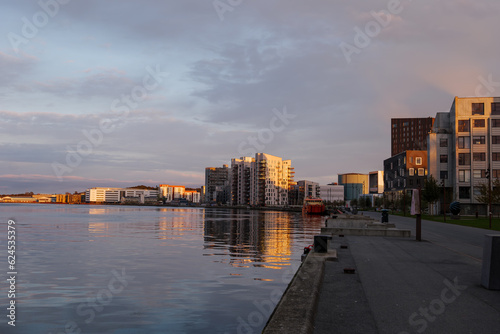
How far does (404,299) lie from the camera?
415 inches

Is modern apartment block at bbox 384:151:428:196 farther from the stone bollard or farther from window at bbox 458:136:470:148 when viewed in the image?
the stone bollard

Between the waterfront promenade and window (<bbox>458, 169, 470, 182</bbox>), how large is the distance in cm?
9070

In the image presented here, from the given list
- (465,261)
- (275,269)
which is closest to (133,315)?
(275,269)

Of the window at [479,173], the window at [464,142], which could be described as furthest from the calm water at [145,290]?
the window at [464,142]

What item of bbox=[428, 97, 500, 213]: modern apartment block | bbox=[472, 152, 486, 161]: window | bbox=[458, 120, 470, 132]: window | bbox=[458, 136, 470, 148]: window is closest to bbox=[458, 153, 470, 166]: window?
bbox=[428, 97, 500, 213]: modern apartment block

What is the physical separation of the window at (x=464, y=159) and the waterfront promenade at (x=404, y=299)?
9104cm

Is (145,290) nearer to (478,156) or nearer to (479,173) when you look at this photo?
(479,173)

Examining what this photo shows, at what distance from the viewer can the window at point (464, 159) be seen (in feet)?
327

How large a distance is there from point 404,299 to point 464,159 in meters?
100

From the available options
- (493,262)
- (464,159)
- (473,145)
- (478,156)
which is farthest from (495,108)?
(493,262)

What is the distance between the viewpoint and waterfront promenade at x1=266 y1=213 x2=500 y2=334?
27.2 ft

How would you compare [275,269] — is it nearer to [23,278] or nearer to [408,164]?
[23,278]

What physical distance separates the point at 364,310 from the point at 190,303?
26.2ft

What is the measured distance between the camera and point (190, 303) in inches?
619
